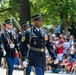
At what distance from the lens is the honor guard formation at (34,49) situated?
361 inches

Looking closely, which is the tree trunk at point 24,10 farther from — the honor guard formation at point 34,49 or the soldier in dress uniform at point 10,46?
the soldier in dress uniform at point 10,46

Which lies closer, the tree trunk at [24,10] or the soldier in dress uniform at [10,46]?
the soldier in dress uniform at [10,46]

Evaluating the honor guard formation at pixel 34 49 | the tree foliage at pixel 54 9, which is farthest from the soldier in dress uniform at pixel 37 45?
the tree foliage at pixel 54 9

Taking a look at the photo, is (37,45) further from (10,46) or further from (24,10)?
(24,10)

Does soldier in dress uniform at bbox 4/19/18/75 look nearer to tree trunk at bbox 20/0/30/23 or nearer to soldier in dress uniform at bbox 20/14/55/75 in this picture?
soldier in dress uniform at bbox 20/14/55/75

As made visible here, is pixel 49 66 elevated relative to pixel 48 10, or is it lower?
lower

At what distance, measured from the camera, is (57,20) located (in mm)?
22219

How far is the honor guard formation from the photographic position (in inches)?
361

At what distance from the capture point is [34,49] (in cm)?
922

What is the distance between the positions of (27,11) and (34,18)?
13.6m

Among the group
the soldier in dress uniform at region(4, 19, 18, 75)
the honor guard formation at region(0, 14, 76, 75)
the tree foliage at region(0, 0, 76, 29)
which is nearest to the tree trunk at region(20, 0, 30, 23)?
the tree foliage at region(0, 0, 76, 29)

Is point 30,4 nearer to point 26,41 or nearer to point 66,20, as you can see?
point 66,20

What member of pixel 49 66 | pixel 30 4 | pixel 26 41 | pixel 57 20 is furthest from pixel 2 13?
pixel 26 41

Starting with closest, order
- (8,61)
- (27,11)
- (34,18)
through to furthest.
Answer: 1. (34,18)
2. (8,61)
3. (27,11)
